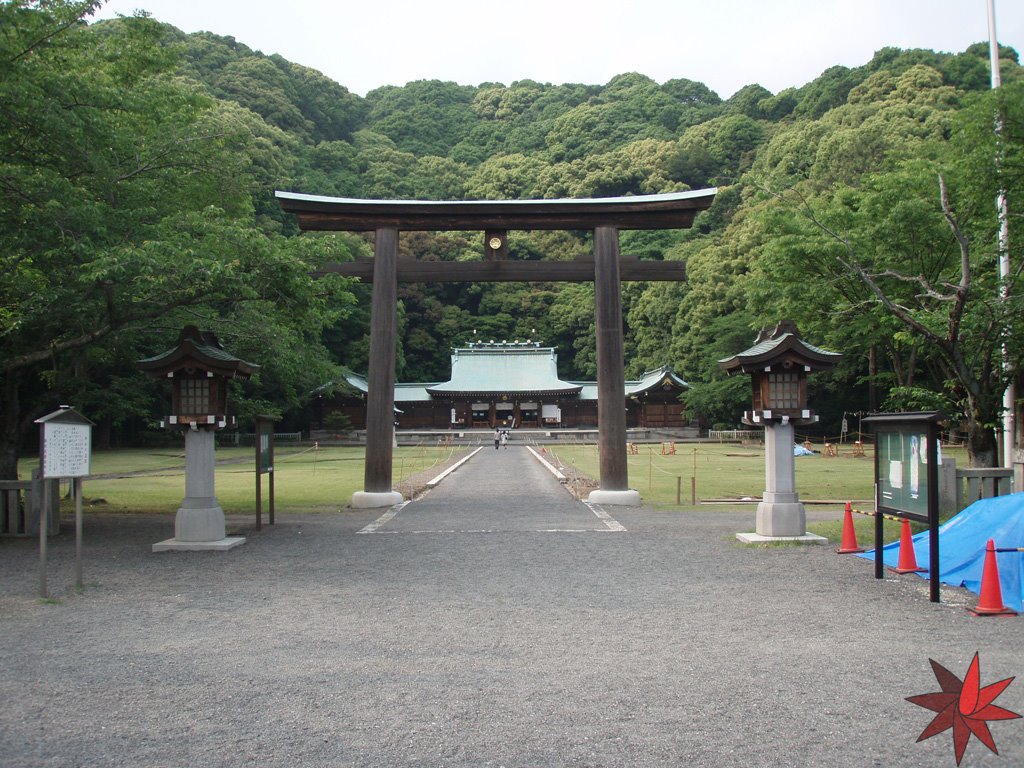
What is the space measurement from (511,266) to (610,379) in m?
3.03

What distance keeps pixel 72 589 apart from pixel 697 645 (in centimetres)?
612

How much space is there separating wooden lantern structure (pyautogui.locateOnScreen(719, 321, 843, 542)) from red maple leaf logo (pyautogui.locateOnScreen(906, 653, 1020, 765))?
6.32 m

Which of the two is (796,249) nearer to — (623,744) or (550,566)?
(550,566)

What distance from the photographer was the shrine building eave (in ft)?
52.2

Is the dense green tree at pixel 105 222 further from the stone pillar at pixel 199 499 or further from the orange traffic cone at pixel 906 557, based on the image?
the orange traffic cone at pixel 906 557

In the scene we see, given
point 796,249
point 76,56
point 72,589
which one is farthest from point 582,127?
point 72,589

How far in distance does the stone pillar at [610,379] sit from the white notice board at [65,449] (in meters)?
9.52

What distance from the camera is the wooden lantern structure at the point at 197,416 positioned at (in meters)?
10.9

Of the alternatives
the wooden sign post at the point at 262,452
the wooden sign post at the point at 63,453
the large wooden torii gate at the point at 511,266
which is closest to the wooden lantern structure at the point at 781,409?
the large wooden torii gate at the point at 511,266

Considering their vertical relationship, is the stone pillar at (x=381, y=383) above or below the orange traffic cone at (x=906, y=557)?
above

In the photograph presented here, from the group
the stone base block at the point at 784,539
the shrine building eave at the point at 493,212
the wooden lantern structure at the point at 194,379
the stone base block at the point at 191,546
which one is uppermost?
the shrine building eave at the point at 493,212

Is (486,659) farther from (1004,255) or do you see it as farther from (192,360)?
(1004,255)

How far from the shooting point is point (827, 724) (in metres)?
4.24

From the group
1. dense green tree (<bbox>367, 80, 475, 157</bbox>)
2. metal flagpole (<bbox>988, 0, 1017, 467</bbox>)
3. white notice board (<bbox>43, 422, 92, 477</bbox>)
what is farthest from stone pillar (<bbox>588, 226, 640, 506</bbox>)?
dense green tree (<bbox>367, 80, 475, 157</bbox>)
